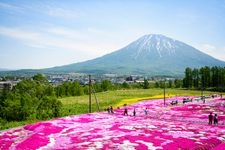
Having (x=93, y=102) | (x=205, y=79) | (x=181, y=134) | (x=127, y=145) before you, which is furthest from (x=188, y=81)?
(x=127, y=145)

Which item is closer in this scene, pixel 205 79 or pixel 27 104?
pixel 27 104

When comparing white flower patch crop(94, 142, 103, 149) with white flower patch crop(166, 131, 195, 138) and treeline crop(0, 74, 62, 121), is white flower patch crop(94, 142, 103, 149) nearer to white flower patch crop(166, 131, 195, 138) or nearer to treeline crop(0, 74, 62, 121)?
white flower patch crop(166, 131, 195, 138)

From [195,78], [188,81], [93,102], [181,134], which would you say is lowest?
[93,102]

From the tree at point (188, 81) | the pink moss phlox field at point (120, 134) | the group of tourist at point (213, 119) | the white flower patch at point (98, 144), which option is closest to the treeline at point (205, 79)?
the tree at point (188, 81)

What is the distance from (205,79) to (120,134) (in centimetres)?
13120

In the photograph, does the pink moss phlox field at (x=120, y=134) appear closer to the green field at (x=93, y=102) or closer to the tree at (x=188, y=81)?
the green field at (x=93, y=102)

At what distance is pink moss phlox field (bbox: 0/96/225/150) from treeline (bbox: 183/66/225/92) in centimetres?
10477

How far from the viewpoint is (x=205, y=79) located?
16962 cm

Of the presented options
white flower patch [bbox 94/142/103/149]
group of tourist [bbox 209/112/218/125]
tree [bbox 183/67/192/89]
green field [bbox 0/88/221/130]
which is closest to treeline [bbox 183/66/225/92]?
tree [bbox 183/67/192/89]

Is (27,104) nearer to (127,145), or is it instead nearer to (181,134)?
(181,134)

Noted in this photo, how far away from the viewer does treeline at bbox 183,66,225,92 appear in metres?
163

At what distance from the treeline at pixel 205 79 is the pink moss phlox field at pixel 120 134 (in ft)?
344

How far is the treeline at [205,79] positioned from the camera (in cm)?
16338

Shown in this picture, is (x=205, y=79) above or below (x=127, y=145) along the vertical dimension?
above
